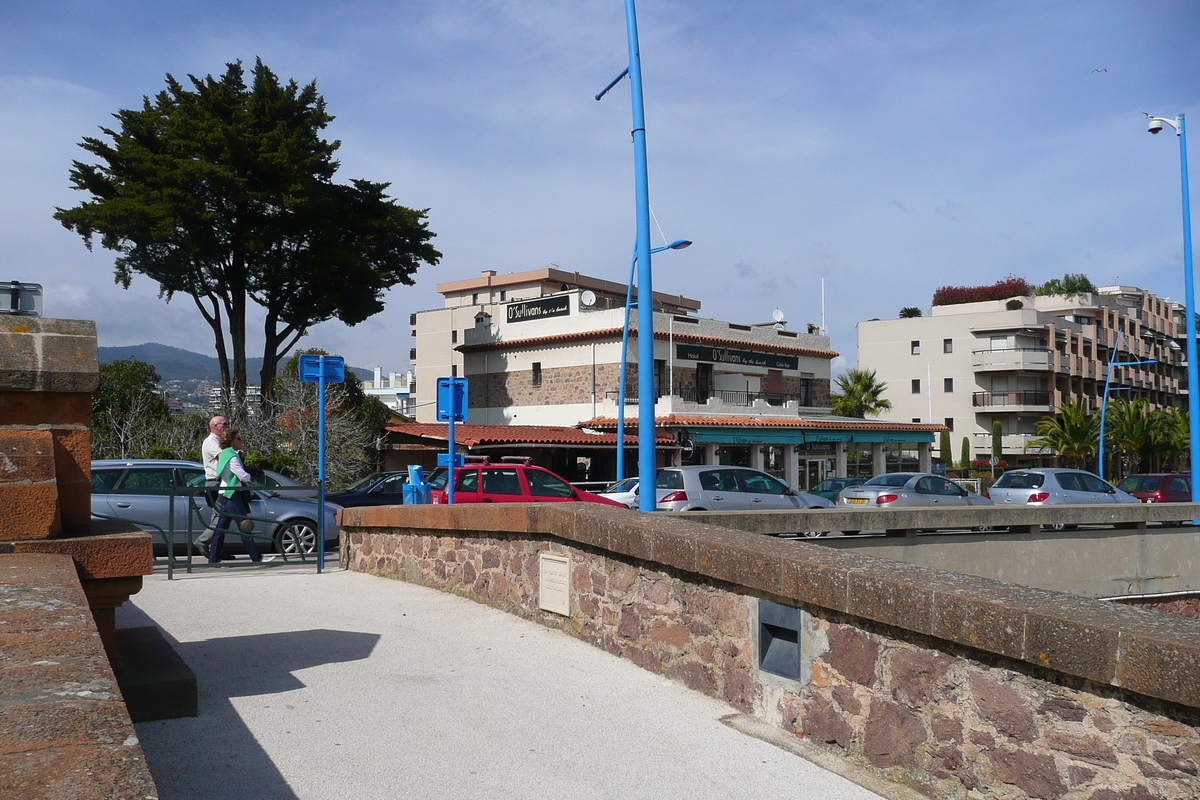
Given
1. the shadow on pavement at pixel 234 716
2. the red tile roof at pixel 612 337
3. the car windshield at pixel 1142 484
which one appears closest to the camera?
the shadow on pavement at pixel 234 716

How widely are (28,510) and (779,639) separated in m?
3.62

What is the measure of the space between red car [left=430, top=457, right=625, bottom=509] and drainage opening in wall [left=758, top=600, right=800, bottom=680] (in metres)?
11.0

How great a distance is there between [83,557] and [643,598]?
3.25 metres

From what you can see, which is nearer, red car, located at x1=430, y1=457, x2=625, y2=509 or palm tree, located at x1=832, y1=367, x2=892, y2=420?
red car, located at x1=430, y1=457, x2=625, y2=509

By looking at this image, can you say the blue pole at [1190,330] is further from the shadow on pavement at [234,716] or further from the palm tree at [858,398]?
the palm tree at [858,398]

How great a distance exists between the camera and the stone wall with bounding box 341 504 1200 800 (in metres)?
3.46

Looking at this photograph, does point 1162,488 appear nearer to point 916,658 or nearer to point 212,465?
point 212,465

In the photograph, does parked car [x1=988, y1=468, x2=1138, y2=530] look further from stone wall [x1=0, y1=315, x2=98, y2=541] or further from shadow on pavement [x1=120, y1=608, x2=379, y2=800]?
stone wall [x1=0, y1=315, x2=98, y2=541]

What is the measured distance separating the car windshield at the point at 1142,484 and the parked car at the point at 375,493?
70.1 feet

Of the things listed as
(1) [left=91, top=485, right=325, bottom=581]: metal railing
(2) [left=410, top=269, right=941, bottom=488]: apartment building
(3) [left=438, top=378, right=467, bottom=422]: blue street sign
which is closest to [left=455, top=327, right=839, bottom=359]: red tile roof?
(2) [left=410, top=269, right=941, bottom=488]: apartment building

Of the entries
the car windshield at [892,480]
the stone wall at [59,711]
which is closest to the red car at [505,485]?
the car windshield at [892,480]

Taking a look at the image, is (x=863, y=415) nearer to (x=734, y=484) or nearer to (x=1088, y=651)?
(x=734, y=484)

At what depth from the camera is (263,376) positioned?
121 feet

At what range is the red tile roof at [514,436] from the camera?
34.4m
